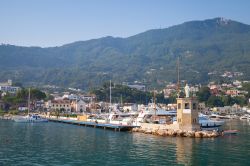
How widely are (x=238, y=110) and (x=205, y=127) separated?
7469cm

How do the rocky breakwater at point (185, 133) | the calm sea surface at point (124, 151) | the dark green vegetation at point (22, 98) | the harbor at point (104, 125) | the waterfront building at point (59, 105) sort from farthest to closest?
1. the waterfront building at point (59, 105)
2. the dark green vegetation at point (22, 98)
3. the harbor at point (104, 125)
4. the rocky breakwater at point (185, 133)
5. the calm sea surface at point (124, 151)

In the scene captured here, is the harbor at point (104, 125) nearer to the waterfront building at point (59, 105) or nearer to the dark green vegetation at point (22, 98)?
the dark green vegetation at point (22, 98)

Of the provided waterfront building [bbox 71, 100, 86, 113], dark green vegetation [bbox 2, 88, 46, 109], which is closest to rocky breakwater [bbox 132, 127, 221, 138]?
dark green vegetation [bbox 2, 88, 46, 109]

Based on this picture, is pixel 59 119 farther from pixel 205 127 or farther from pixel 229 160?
pixel 229 160

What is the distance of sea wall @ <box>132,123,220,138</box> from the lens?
5312cm

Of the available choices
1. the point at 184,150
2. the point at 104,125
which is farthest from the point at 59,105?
the point at 184,150

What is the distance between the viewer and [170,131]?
55062 millimetres

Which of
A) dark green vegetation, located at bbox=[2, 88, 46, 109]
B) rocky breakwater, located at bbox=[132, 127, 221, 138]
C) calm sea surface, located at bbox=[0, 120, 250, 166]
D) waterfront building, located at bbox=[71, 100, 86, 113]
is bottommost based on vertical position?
calm sea surface, located at bbox=[0, 120, 250, 166]

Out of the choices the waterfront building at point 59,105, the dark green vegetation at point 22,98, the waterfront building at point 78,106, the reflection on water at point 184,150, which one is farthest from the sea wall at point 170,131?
the waterfront building at point 59,105

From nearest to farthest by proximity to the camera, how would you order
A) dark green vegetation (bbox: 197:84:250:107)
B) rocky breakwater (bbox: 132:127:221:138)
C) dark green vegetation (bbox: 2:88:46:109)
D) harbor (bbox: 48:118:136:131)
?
rocky breakwater (bbox: 132:127:221:138) < harbor (bbox: 48:118:136:131) < dark green vegetation (bbox: 2:88:46:109) < dark green vegetation (bbox: 197:84:250:107)

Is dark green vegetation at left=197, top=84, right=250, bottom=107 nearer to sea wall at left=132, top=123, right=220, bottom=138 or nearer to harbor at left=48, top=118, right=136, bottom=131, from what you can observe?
harbor at left=48, top=118, right=136, bottom=131

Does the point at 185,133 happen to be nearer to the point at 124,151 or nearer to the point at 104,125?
the point at 124,151

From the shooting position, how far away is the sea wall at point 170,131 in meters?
53.1

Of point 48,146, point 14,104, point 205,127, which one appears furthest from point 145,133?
point 14,104
